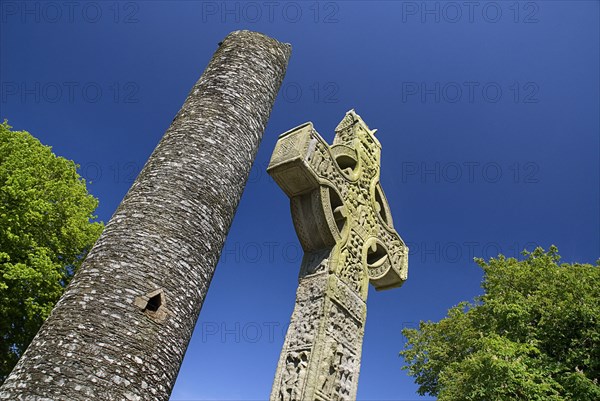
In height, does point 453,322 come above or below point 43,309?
above

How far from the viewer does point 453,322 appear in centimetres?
1909

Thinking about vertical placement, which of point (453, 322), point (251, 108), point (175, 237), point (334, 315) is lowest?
point (334, 315)

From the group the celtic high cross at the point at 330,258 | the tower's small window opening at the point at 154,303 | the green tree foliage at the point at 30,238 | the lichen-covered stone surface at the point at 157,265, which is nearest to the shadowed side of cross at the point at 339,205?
the celtic high cross at the point at 330,258

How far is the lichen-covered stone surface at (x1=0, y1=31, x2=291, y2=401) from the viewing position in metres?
4.21

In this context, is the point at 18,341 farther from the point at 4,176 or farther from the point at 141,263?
the point at 141,263

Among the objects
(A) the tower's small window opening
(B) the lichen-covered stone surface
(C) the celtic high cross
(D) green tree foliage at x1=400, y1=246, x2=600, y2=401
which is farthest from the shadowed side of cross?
(D) green tree foliage at x1=400, y1=246, x2=600, y2=401

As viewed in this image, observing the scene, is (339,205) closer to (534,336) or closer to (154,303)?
(154,303)

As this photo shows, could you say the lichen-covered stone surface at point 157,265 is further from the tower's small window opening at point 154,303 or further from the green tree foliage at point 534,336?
the green tree foliage at point 534,336

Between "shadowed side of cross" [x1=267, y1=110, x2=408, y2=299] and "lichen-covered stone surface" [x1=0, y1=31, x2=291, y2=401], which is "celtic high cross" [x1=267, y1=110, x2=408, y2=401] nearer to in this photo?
"shadowed side of cross" [x1=267, y1=110, x2=408, y2=299]

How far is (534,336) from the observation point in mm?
13656

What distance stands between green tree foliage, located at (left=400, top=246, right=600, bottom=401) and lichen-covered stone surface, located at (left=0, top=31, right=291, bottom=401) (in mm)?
9369

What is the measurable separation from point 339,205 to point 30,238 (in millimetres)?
11791

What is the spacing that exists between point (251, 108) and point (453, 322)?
15220mm

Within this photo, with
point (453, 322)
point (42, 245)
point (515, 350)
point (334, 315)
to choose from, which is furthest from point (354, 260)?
point (453, 322)
